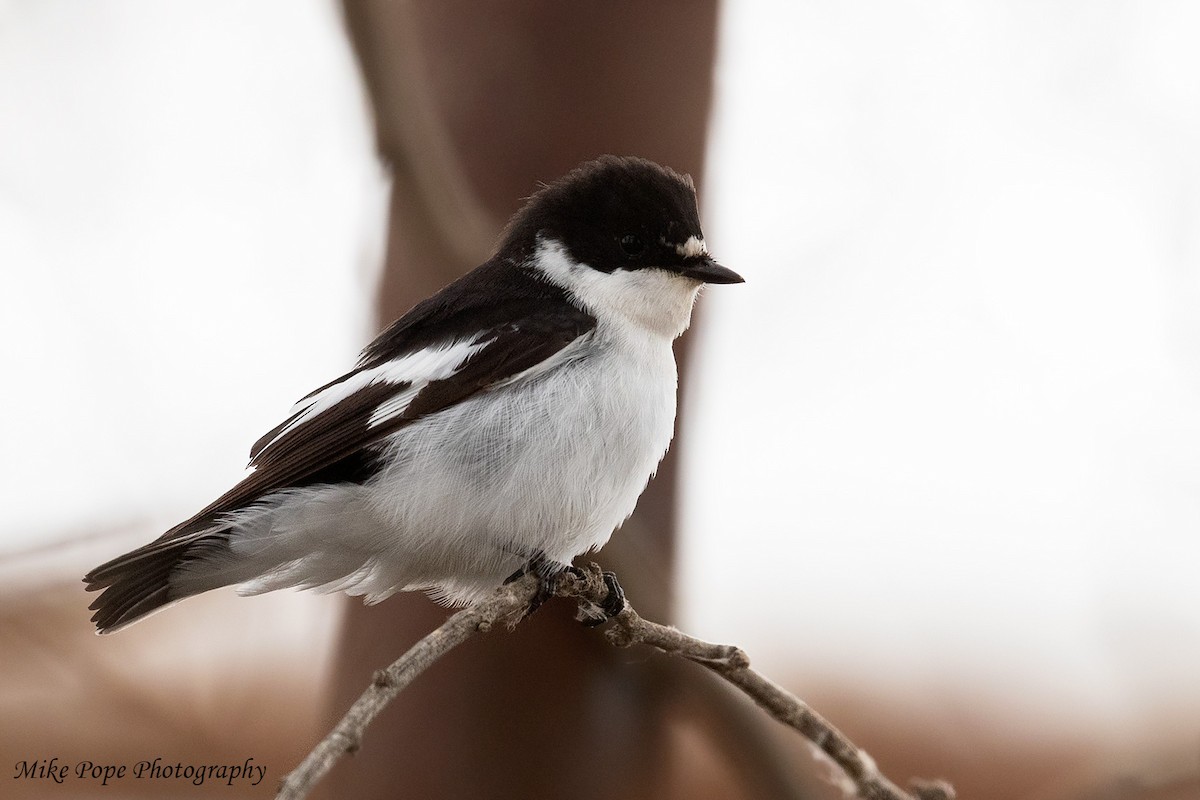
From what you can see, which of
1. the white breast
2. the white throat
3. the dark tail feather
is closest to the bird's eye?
the white throat

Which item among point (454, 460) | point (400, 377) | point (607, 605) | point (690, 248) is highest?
point (690, 248)

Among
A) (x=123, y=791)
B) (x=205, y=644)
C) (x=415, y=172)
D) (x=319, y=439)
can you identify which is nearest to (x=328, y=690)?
(x=205, y=644)

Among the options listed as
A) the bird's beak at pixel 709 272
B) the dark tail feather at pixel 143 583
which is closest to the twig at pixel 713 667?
the dark tail feather at pixel 143 583

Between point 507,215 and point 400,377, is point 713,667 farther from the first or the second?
point 507,215

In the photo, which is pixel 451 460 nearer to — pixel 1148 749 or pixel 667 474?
pixel 667 474

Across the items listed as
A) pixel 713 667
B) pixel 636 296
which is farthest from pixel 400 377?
pixel 713 667

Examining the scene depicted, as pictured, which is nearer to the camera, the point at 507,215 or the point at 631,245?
the point at 631,245

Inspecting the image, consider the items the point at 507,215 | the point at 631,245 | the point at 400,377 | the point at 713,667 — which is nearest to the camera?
the point at 713,667

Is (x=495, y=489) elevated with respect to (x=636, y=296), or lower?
lower
